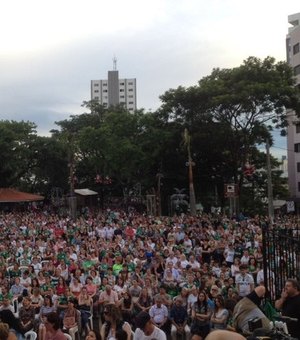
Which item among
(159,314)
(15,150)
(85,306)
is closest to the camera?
(159,314)

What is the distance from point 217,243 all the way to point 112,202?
114 feet

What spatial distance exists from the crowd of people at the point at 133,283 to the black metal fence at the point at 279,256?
0.88 meters

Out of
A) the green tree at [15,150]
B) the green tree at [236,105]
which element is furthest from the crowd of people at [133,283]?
the green tree at [15,150]

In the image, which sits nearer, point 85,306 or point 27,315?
point 27,315

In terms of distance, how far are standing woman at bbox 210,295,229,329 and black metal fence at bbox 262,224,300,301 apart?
150 cm

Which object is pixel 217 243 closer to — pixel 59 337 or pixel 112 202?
pixel 59 337

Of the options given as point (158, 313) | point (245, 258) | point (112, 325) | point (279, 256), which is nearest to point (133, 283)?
point (158, 313)

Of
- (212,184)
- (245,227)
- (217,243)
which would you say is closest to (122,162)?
(212,184)

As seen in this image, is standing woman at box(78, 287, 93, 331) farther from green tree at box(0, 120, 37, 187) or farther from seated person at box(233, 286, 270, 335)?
green tree at box(0, 120, 37, 187)

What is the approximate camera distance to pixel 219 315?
1030cm

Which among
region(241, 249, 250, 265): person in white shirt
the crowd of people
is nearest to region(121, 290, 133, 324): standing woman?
the crowd of people

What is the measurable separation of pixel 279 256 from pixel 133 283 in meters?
5.61

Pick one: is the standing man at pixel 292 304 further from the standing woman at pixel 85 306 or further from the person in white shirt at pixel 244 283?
the standing woman at pixel 85 306

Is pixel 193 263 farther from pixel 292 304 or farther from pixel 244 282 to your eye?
pixel 292 304
